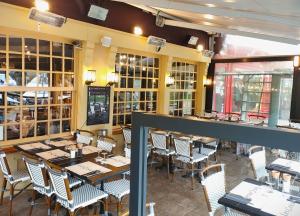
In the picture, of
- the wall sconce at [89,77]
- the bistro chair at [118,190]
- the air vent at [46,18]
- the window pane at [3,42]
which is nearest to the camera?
the bistro chair at [118,190]

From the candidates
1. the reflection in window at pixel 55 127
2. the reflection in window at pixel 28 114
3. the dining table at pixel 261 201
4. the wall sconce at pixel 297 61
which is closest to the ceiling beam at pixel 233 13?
the dining table at pixel 261 201

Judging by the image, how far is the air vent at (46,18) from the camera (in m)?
3.97

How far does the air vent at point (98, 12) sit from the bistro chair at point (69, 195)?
322 centimetres

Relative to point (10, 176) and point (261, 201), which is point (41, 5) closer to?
point (10, 176)

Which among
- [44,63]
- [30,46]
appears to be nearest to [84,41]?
[44,63]

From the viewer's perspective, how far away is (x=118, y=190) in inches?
135

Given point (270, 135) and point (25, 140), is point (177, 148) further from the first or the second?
point (270, 135)

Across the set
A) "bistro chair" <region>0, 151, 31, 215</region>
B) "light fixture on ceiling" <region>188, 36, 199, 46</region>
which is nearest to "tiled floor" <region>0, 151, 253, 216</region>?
"bistro chair" <region>0, 151, 31, 215</region>

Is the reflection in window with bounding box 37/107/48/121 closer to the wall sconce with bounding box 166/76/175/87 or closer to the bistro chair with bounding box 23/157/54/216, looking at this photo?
the bistro chair with bounding box 23/157/54/216

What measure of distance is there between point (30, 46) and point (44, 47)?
25 centimetres

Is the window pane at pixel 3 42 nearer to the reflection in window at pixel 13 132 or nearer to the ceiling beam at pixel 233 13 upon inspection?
the reflection in window at pixel 13 132

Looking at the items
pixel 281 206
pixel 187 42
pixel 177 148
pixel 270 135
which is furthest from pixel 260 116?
pixel 270 135

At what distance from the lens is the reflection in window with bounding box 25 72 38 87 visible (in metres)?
4.56

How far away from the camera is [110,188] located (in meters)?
3.50
